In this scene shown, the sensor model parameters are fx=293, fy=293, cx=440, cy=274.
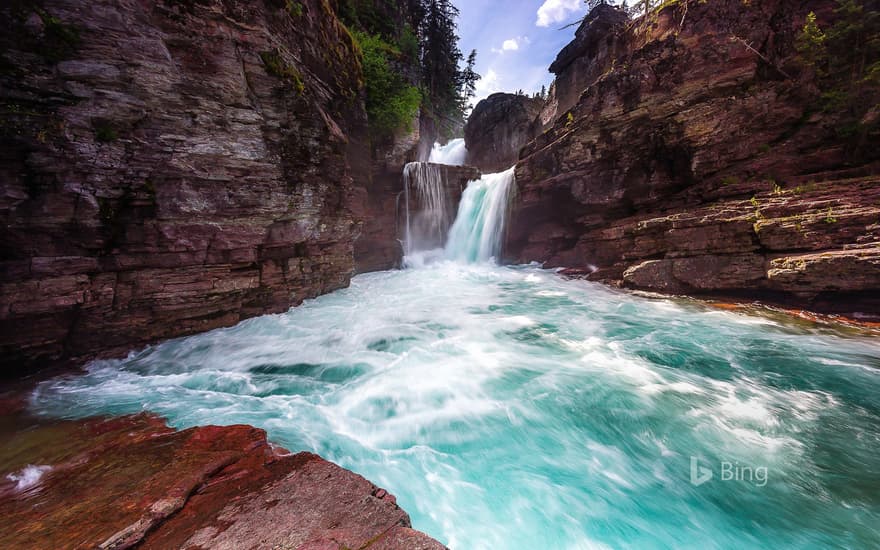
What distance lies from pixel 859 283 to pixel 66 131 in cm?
1513

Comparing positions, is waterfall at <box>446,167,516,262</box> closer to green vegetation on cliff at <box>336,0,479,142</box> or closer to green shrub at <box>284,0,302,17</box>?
green vegetation on cliff at <box>336,0,479,142</box>

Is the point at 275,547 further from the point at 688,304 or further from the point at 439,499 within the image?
the point at 688,304

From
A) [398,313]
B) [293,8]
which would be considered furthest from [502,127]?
[398,313]

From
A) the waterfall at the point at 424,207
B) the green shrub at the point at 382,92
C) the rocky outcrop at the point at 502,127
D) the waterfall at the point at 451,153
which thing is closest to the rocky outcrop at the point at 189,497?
the green shrub at the point at 382,92

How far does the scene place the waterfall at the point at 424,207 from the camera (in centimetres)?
1700

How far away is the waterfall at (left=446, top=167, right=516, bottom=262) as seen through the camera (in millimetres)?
17078

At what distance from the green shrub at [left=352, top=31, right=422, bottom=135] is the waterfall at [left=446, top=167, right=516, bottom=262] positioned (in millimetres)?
6285

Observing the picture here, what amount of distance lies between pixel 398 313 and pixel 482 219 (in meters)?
10.9

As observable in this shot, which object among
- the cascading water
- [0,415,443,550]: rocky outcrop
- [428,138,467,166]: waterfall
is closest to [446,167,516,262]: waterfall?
the cascading water

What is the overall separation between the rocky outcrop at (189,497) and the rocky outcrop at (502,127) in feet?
92.4

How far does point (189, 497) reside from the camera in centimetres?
215

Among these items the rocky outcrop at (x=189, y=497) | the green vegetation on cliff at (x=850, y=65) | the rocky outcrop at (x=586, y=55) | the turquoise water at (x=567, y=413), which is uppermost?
the rocky outcrop at (x=586, y=55)

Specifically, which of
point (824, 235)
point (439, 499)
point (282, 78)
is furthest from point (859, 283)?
point (282, 78)

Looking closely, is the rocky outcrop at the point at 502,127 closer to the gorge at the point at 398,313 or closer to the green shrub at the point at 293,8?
the gorge at the point at 398,313
